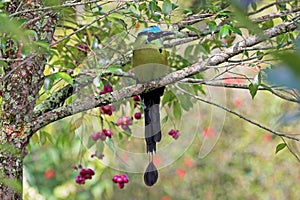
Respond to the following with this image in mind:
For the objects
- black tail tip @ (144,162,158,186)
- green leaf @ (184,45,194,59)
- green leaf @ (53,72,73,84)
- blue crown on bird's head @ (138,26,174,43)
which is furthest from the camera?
green leaf @ (184,45,194,59)

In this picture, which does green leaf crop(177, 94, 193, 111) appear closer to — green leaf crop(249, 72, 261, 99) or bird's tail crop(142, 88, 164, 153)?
bird's tail crop(142, 88, 164, 153)

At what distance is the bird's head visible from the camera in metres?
1.62

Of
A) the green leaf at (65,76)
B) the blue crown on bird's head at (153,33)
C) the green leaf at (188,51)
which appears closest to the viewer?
the green leaf at (65,76)

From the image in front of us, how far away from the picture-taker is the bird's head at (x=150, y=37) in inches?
63.8

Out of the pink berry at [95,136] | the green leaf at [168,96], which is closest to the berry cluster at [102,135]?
the pink berry at [95,136]

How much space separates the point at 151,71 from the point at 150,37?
0.39 feet

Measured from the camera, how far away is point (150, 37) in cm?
165

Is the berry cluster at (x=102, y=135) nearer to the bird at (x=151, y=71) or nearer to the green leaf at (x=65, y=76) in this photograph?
the bird at (x=151, y=71)

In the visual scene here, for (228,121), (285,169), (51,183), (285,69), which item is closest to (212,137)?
(228,121)

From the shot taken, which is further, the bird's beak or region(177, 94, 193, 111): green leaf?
region(177, 94, 193, 111): green leaf

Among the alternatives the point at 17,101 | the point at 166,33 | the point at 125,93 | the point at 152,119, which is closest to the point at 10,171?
the point at 17,101

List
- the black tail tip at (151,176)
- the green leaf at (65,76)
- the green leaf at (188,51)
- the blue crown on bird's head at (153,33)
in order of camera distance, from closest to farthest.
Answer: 1. the green leaf at (65,76)
2. the black tail tip at (151,176)
3. the blue crown on bird's head at (153,33)
4. the green leaf at (188,51)

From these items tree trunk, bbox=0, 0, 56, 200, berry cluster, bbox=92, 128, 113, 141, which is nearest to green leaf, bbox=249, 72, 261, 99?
tree trunk, bbox=0, 0, 56, 200

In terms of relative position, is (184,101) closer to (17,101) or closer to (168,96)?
(168,96)
